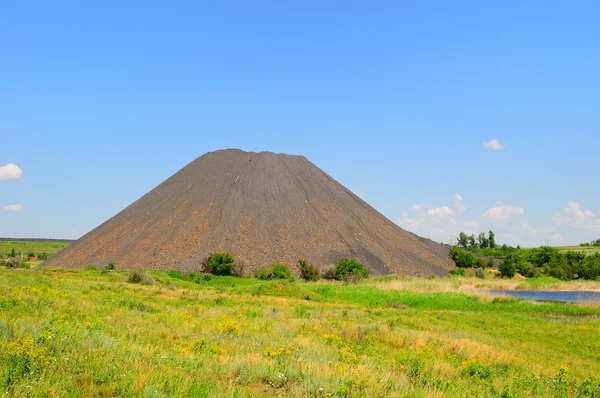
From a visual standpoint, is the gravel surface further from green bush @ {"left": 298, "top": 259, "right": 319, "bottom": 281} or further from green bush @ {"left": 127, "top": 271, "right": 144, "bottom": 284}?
green bush @ {"left": 127, "top": 271, "right": 144, "bottom": 284}

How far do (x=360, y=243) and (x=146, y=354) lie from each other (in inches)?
2651

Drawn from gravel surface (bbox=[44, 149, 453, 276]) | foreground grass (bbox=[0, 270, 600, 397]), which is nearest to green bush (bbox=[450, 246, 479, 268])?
gravel surface (bbox=[44, 149, 453, 276])

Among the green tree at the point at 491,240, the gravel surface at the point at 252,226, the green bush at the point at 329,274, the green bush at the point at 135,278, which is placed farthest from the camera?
the green tree at the point at 491,240

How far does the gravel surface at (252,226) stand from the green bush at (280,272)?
599cm

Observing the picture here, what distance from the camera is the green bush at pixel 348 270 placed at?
5861 centimetres

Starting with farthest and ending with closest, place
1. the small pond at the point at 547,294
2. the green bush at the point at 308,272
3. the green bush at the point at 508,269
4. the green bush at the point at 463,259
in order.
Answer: the green bush at the point at 463,259 → the green bush at the point at 508,269 → the green bush at the point at 308,272 → the small pond at the point at 547,294

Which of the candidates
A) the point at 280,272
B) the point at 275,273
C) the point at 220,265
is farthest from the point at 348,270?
the point at 220,265

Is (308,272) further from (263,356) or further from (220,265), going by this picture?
(263,356)

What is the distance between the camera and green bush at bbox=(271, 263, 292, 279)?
5779cm

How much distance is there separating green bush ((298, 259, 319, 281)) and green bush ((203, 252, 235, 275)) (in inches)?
365

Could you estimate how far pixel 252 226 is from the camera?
74.4 m

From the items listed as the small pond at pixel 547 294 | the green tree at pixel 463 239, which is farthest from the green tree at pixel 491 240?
the small pond at pixel 547 294

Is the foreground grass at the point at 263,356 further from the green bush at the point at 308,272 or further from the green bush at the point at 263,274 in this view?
the green bush at the point at 308,272

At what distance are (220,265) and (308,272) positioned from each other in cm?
1154
